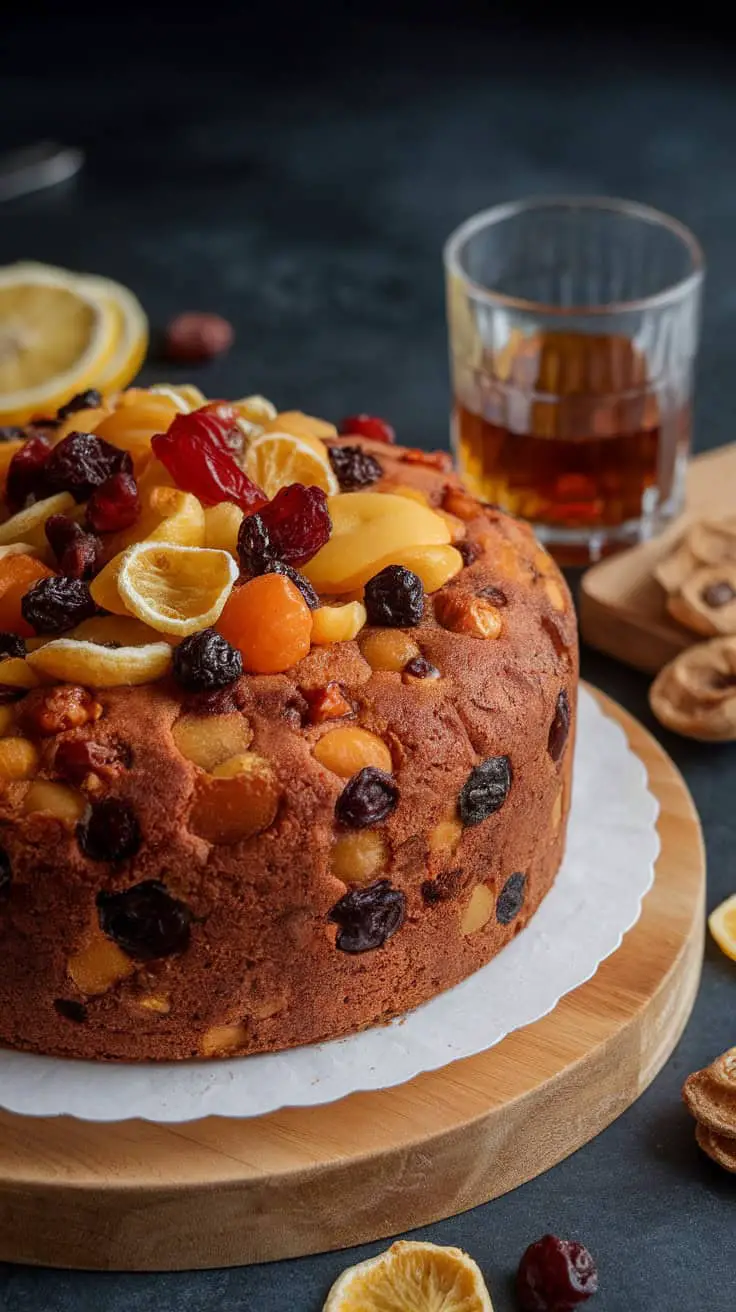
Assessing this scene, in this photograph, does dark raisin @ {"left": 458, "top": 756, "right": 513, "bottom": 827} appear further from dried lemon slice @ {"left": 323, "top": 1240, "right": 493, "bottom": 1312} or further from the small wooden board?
the small wooden board

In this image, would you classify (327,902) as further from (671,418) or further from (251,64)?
(251,64)

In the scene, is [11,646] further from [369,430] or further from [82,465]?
[369,430]

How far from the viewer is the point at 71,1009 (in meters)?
3.51

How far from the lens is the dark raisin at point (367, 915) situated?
345 centimetres

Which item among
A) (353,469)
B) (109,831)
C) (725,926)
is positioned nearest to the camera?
(109,831)

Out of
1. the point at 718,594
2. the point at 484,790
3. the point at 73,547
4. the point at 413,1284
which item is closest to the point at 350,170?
the point at 718,594

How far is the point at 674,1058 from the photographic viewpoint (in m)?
3.96

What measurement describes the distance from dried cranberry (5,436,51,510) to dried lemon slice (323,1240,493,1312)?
176 cm

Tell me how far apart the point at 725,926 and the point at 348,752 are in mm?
1282

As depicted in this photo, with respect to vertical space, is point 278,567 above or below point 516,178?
above

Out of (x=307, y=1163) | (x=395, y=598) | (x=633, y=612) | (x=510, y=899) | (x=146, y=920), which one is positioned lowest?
(x=633, y=612)

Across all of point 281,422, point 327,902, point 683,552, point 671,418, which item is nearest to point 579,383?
point 671,418

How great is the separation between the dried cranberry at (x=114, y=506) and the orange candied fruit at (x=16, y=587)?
6.5 inches

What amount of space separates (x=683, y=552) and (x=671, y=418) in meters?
0.51
